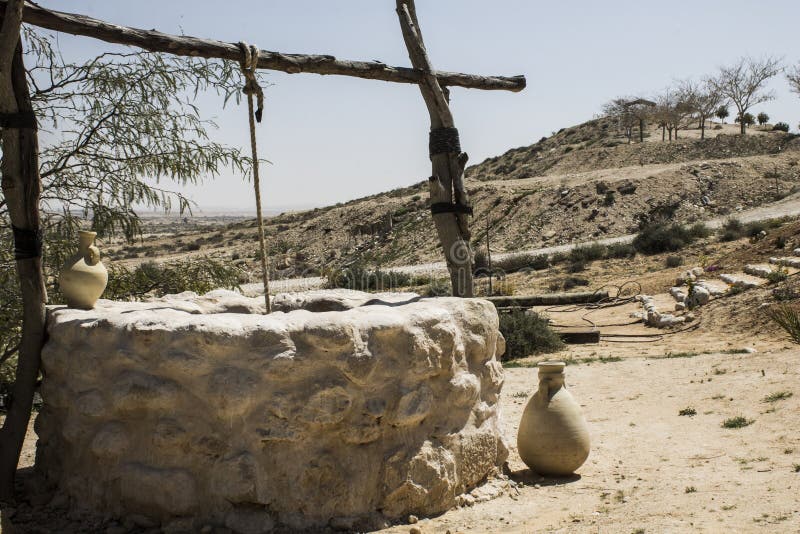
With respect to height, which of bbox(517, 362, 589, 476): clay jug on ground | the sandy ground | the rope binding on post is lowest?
the sandy ground

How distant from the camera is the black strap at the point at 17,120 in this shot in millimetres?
4988

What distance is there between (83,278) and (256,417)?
1863mm

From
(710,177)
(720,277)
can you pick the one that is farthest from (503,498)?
(710,177)

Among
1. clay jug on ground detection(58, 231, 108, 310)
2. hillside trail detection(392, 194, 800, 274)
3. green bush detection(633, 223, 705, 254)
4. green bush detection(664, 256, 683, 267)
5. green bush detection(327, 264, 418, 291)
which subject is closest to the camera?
clay jug on ground detection(58, 231, 108, 310)

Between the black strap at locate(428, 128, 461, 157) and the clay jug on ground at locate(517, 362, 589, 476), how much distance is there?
2199mm

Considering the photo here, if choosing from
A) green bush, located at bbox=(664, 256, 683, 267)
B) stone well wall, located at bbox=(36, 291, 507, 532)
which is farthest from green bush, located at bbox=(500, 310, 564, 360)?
green bush, located at bbox=(664, 256, 683, 267)

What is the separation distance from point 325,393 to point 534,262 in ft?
61.3

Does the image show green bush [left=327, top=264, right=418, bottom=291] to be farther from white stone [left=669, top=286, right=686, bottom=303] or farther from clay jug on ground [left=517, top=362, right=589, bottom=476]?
clay jug on ground [left=517, top=362, right=589, bottom=476]

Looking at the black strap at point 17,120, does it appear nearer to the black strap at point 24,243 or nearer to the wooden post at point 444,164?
the black strap at point 24,243

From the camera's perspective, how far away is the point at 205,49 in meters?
5.38

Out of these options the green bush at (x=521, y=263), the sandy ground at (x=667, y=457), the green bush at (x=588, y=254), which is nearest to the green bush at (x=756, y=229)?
the green bush at (x=588, y=254)

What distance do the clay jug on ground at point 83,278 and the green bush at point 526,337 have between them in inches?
273

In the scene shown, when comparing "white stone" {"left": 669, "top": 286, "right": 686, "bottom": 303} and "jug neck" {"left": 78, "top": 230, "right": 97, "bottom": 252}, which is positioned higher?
"jug neck" {"left": 78, "top": 230, "right": 97, "bottom": 252}

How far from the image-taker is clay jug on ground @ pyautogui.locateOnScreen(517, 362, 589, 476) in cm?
523
